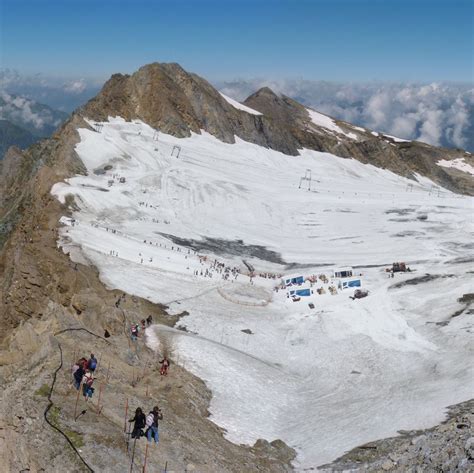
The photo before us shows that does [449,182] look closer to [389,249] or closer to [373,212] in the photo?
[373,212]

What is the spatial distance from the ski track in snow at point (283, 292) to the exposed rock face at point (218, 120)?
6.95 metres

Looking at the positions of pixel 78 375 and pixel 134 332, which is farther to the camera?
pixel 134 332

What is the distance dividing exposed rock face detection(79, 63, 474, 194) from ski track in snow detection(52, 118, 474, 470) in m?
6.95

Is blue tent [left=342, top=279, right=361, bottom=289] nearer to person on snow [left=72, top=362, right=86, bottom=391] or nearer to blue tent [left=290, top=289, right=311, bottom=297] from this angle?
blue tent [left=290, top=289, right=311, bottom=297]

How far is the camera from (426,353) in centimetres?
3656

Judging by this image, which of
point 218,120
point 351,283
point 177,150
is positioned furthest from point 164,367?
point 218,120

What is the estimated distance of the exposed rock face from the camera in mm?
107875

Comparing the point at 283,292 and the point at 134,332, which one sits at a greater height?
the point at 134,332

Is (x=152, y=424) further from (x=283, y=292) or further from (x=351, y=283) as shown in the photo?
(x=351, y=283)

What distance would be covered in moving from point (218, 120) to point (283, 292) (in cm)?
7232

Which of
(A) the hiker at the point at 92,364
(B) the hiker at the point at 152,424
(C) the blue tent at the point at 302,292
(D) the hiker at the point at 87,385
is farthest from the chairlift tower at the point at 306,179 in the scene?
(B) the hiker at the point at 152,424

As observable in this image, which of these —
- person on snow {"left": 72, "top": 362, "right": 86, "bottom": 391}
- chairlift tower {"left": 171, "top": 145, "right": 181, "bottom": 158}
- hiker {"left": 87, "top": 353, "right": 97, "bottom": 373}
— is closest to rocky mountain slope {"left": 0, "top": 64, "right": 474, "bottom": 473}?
person on snow {"left": 72, "top": 362, "right": 86, "bottom": 391}

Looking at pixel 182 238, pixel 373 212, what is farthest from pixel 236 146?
pixel 182 238

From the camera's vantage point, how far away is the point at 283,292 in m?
50.9
